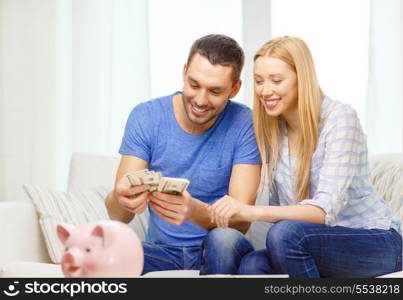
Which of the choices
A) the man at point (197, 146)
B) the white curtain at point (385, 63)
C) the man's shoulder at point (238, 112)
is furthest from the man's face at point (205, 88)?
the white curtain at point (385, 63)

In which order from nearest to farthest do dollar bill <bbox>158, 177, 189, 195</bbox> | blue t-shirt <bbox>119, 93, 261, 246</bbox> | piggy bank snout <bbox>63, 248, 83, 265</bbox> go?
piggy bank snout <bbox>63, 248, 83, 265</bbox>, dollar bill <bbox>158, 177, 189, 195</bbox>, blue t-shirt <bbox>119, 93, 261, 246</bbox>

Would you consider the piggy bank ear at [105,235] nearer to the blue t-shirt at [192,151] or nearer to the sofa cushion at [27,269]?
the sofa cushion at [27,269]

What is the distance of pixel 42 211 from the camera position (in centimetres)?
234

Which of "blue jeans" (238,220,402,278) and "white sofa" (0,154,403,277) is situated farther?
"white sofa" (0,154,403,277)

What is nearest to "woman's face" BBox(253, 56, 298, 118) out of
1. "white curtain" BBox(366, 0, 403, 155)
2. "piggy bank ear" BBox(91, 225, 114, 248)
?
"piggy bank ear" BBox(91, 225, 114, 248)

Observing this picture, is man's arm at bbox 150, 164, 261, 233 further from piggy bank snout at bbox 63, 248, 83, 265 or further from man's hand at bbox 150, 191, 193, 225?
piggy bank snout at bbox 63, 248, 83, 265

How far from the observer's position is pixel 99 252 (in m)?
1.46

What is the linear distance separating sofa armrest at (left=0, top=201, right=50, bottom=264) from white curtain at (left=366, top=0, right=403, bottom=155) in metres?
1.87

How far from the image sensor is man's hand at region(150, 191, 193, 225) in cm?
191

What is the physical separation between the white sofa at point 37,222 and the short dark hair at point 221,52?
54 cm

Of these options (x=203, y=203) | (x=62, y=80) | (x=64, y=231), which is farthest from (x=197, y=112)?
(x=62, y=80)

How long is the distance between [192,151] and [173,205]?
17.2 inches

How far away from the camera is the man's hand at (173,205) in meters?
1.91

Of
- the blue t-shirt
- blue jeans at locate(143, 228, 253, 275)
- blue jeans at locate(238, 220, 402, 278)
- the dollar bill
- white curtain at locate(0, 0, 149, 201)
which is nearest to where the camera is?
the dollar bill
